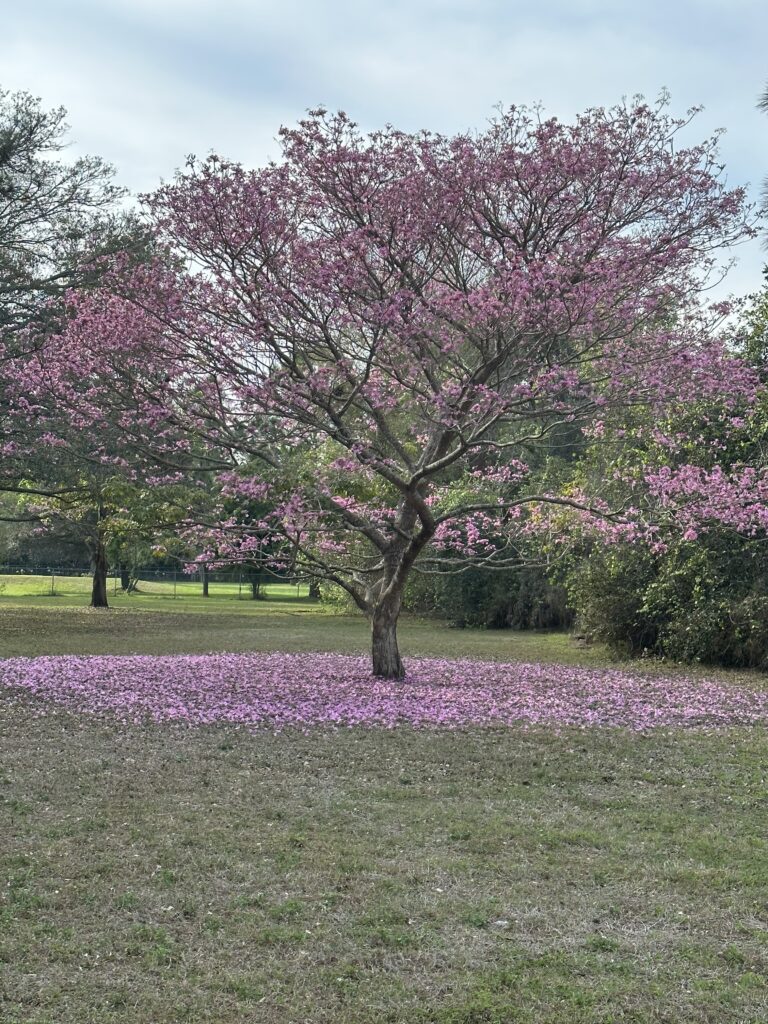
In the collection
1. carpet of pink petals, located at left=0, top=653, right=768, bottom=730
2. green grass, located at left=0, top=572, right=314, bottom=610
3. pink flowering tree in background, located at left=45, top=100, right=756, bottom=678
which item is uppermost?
pink flowering tree in background, located at left=45, top=100, right=756, bottom=678

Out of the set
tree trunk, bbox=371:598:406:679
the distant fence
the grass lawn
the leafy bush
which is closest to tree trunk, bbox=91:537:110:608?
the distant fence

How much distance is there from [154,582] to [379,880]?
57.0m

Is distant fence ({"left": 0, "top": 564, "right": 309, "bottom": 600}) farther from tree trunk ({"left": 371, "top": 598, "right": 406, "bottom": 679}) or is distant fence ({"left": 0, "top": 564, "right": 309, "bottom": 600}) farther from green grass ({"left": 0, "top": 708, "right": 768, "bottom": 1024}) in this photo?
green grass ({"left": 0, "top": 708, "right": 768, "bottom": 1024})

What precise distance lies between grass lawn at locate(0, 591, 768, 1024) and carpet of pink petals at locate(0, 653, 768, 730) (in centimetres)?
115

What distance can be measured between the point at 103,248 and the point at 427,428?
351 inches

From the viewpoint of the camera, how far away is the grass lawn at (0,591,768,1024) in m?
3.33

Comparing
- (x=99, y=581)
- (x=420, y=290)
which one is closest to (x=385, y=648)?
(x=420, y=290)

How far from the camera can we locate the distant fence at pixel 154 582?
1859 inches

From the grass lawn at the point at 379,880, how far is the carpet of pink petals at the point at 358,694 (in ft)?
3.78

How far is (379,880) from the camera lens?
4.45 meters

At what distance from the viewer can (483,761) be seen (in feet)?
23.8

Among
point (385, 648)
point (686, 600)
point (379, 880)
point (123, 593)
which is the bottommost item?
point (123, 593)

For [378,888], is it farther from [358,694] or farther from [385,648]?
[385,648]

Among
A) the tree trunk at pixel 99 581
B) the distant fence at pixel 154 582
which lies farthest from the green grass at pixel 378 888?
the distant fence at pixel 154 582
